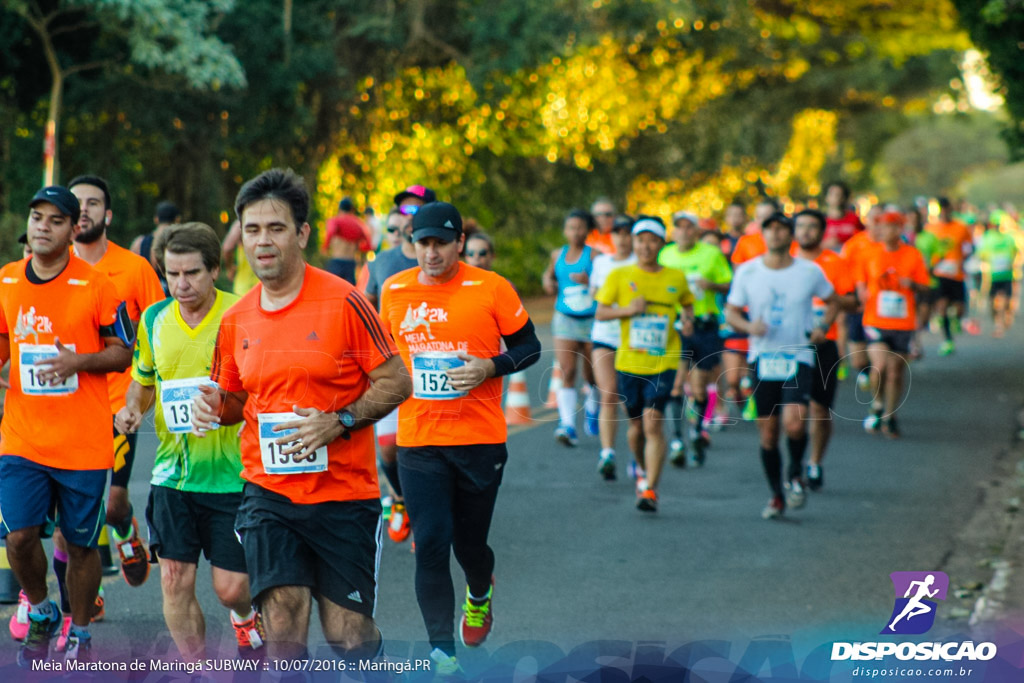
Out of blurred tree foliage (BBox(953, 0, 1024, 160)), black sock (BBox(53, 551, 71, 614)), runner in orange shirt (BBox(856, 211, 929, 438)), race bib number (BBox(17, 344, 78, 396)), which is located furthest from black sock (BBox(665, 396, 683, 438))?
race bib number (BBox(17, 344, 78, 396))

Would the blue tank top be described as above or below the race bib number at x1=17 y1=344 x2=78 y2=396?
below

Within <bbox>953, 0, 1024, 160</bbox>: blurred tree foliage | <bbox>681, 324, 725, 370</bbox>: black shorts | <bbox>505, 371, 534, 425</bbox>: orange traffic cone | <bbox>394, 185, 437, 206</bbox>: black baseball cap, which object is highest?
<bbox>953, 0, 1024, 160</bbox>: blurred tree foliage

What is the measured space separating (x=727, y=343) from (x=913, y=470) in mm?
2179

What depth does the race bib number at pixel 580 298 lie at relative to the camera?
38.2 feet

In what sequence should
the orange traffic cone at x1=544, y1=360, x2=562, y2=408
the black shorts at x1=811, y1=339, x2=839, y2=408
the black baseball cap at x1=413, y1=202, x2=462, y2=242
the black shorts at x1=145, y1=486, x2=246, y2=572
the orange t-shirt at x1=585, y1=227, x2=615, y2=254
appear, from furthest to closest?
1. the orange t-shirt at x1=585, y1=227, x2=615, y2=254
2. the orange traffic cone at x1=544, y1=360, x2=562, y2=408
3. the black shorts at x1=811, y1=339, x2=839, y2=408
4. the black baseball cap at x1=413, y1=202, x2=462, y2=242
5. the black shorts at x1=145, y1=486, x2=246, y2=572

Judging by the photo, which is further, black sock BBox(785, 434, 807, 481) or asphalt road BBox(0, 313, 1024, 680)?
black sock BBox(785, 434, 807, 481)

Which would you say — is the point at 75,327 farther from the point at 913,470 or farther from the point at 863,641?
the point at 913,470

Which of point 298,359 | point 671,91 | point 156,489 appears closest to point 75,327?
point 156,489

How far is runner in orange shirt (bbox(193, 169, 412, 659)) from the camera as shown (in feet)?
14.2

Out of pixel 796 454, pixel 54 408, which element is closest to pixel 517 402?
pixel 796 454

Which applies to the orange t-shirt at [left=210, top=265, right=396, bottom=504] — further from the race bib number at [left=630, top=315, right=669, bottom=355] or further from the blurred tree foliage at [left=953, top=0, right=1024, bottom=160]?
the blurred tree foliage at [left=953, top=0, right=1024, bottom=160]

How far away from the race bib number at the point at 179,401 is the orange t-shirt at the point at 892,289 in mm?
8786

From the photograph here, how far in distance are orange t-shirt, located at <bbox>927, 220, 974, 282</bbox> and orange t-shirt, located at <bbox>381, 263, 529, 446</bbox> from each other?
1543 centimetres

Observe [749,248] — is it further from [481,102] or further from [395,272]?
[481,102]
